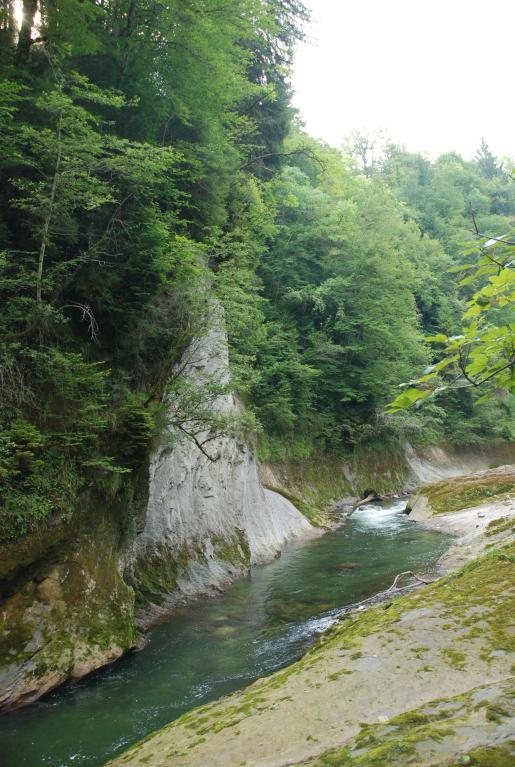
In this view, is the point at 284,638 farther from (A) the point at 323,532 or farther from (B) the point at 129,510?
(A) the point at 323,532

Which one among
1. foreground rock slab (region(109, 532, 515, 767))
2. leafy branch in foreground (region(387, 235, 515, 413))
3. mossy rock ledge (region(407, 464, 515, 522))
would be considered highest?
leafy branch in foreground (region(387, 235, 515, 413))

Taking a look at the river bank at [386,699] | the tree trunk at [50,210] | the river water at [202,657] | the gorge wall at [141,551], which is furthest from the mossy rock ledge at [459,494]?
the tree trunk at [50,210]

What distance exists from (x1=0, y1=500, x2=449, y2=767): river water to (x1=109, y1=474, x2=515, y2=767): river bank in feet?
2.96

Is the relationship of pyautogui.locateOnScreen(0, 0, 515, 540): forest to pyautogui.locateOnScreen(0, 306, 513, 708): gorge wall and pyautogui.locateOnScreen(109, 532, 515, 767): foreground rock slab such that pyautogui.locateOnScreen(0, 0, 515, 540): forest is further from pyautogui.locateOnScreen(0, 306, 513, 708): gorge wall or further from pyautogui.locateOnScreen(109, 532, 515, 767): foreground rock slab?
pyautogui.locateOnScreen(109, 532, 515, 767): foreground rock slab

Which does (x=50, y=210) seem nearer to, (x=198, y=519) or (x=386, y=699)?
(x=198, y=519)

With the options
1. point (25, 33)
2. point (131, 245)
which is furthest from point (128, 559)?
point (25, 33)

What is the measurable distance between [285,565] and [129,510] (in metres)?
5.37

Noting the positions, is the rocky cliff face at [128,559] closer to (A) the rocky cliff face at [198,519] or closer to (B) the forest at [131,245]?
(A) the rocky cliff face at [198,519]

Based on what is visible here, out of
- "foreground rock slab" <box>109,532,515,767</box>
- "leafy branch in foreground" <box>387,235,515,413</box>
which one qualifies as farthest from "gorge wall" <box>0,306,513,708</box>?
"leafy branch in foreground" <box>387,235,515,413</box>

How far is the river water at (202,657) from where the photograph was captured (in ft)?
17.3

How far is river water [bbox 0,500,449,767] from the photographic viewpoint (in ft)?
17.3

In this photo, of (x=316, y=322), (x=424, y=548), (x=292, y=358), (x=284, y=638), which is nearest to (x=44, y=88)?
(x=284, y=638)

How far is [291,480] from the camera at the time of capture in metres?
21.1

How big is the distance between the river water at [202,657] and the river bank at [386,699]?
90cm
